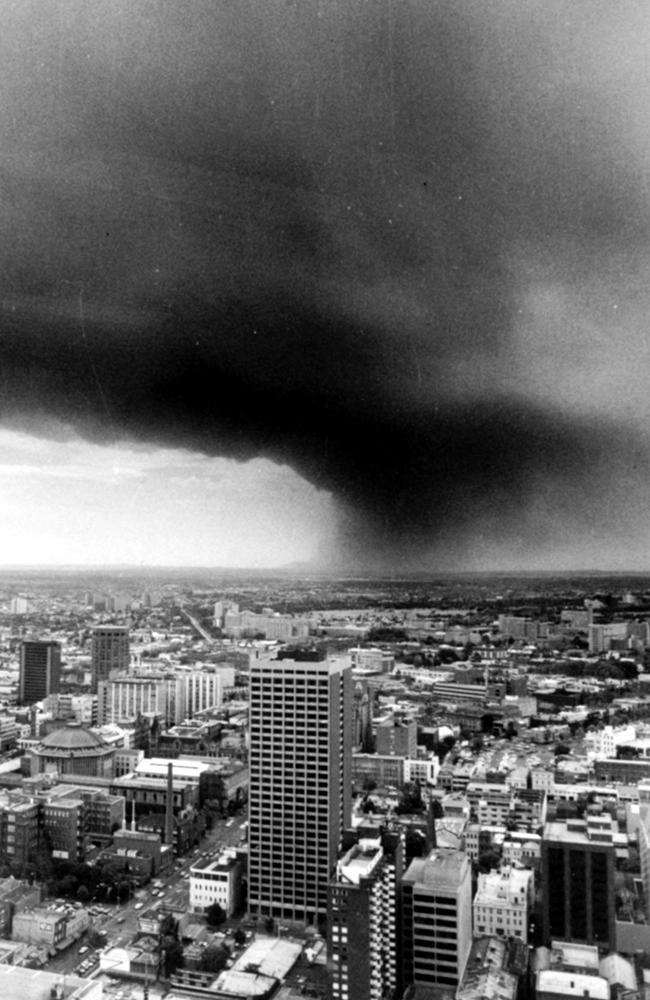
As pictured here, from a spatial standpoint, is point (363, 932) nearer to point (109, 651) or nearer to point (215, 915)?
point (215, 915)

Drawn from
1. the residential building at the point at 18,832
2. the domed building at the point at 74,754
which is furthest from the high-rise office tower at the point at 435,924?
the domed building at the point at 74,754

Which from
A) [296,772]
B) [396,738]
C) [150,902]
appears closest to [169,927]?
[150,902]

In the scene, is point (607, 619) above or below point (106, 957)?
above

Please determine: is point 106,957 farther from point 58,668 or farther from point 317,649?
point 58,668

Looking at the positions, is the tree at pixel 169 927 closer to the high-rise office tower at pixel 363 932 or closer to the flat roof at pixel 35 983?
the flat roof at pixel 35 983

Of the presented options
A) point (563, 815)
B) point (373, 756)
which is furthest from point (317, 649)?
point (563, 815)

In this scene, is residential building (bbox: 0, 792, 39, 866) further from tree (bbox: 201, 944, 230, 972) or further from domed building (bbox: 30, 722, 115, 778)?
tree (bbox: 201, 944, 230, 972)
